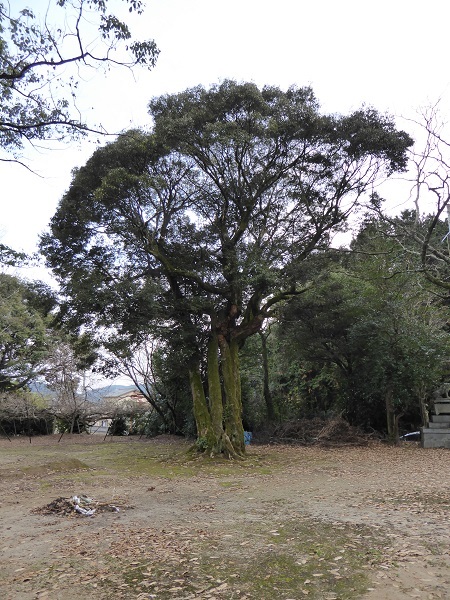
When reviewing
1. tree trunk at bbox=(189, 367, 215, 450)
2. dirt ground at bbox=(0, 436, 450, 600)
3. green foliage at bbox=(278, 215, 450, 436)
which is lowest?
dirt ground at bbox=(0, 436, 450, 600)

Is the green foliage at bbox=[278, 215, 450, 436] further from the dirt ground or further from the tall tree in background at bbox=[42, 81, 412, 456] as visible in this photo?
the dirt ground

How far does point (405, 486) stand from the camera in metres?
8.34

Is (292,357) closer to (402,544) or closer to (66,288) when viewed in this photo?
(66,288)

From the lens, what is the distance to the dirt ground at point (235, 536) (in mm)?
3953

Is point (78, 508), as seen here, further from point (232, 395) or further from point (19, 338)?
point (19, 338)

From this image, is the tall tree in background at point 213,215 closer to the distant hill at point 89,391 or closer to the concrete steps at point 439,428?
the concrete steps at point 439,428

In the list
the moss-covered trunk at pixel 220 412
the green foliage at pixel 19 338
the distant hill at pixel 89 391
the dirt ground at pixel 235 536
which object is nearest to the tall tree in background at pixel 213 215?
the moss-covered trunk at pixel 220 412

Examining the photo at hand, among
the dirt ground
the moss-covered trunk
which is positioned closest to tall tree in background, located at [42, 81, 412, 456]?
the moss-covered trunk

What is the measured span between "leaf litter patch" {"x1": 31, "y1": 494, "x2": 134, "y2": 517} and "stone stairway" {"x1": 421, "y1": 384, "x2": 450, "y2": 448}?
10395 millimetres

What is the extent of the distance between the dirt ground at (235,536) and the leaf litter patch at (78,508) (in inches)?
2.2

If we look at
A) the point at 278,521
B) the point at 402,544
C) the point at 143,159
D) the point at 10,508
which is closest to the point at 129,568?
the point at 278,521

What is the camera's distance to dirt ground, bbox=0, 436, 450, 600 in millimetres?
3953

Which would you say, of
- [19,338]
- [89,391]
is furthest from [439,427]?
[19,338]

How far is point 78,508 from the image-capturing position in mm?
6832
